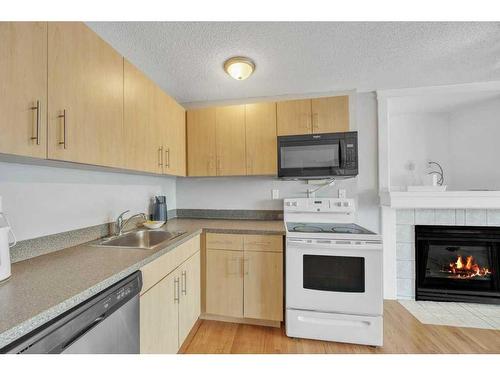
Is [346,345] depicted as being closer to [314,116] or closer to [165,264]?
[165,264]

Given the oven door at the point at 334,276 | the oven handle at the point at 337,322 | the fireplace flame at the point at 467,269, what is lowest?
the oven handle at the point at 337,322

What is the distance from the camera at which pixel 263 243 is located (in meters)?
1.84

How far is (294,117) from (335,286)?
61.8 inches

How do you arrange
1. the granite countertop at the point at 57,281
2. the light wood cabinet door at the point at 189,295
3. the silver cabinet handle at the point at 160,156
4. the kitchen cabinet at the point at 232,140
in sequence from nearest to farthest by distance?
the granite countertop at the point at 57,281 < the light wood cabinet door at the point at 189,295 < the silver cabinet handle at the point at 160,156 < the kitchen cabinet at the point at 232,140

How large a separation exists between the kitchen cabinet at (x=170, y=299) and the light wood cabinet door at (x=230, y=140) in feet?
2.74

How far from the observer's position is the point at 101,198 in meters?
1.60

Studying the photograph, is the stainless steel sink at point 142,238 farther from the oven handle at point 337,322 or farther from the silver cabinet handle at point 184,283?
the oven handle at point 337,322

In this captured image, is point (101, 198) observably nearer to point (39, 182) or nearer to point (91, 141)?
point (39, 182)

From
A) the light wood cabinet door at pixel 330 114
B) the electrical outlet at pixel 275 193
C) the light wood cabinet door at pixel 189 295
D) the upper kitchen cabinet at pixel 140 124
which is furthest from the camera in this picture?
the electrical outlet at pixel 275 193

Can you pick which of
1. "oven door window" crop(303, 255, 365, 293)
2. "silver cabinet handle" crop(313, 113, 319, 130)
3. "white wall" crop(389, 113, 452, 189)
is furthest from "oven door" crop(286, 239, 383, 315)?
"white wall" crop(389, 113, 452, 189)

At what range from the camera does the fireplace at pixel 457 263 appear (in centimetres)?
224

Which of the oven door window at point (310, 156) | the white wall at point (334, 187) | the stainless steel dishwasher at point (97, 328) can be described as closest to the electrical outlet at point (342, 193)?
the white wall at point (334, 187)

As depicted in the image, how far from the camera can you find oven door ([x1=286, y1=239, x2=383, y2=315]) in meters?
1.60
